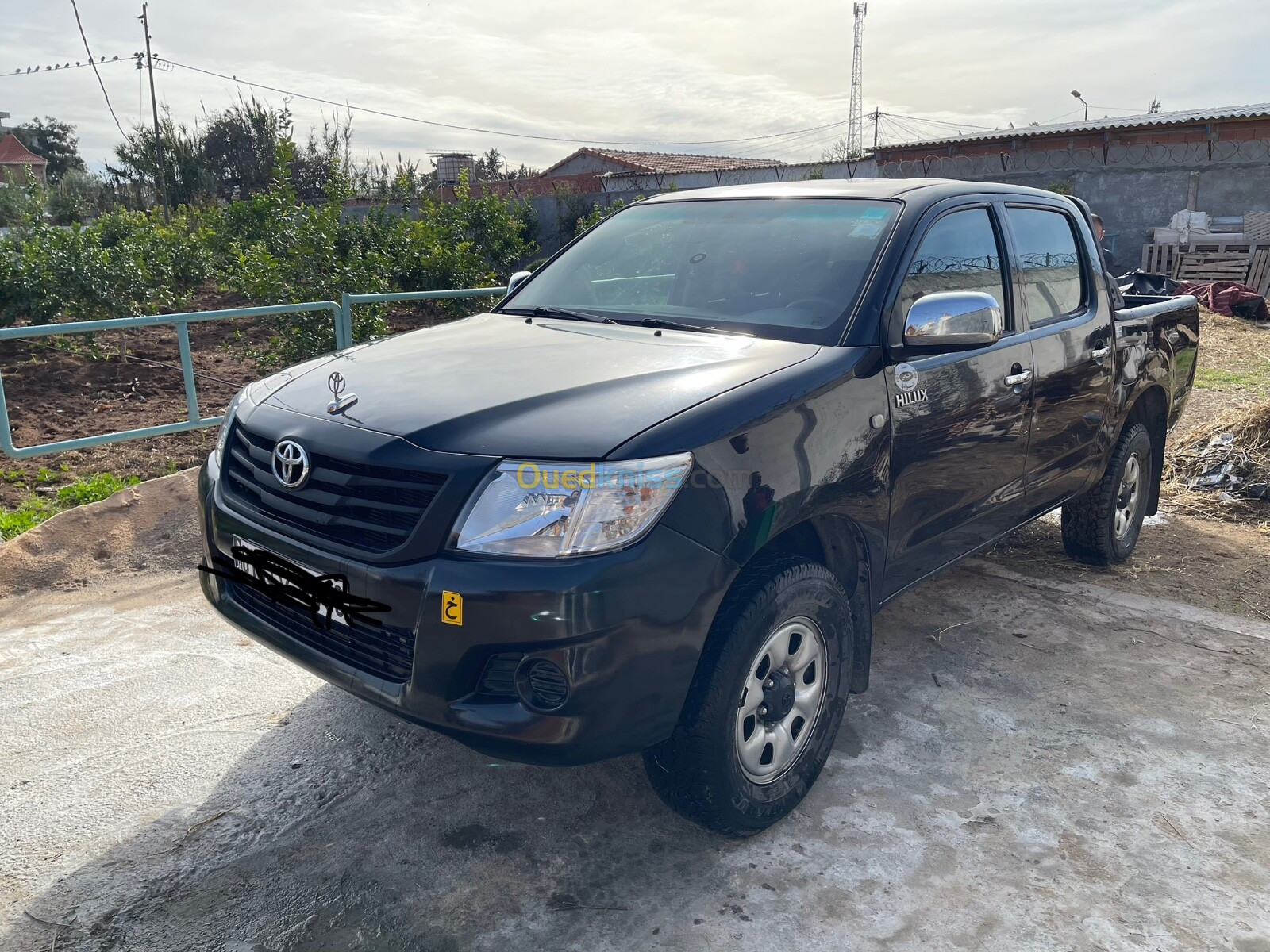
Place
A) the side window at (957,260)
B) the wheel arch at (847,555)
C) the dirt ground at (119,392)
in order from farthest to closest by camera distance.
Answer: the dirt ground at (119,392), the side window at (957,260), the wheel arch at (847,555)

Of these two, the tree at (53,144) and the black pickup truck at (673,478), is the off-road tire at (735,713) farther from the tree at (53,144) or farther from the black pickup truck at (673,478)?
the tree at (53,144)

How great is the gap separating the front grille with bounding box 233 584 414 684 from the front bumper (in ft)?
0.09

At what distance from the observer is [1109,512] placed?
4.87m

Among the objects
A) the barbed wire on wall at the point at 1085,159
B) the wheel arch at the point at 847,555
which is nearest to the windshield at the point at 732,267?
the wheel arch at the point at 847,555

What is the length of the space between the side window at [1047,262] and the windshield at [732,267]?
890 millimetres

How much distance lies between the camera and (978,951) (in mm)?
2375

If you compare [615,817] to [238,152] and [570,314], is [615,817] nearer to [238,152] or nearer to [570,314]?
[570,314]

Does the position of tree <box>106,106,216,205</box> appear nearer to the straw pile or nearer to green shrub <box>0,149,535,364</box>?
green shrub <box>0,149,535,364</box>

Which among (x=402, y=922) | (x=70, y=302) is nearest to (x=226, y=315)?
(x=402, y=922)

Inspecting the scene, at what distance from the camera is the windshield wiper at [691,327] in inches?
123

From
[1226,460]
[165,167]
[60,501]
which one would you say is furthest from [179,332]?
[165,167]

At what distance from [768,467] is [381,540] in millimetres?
999

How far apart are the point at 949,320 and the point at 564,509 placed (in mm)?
1498

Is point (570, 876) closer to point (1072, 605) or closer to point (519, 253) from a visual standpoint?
point (1072, 605)
